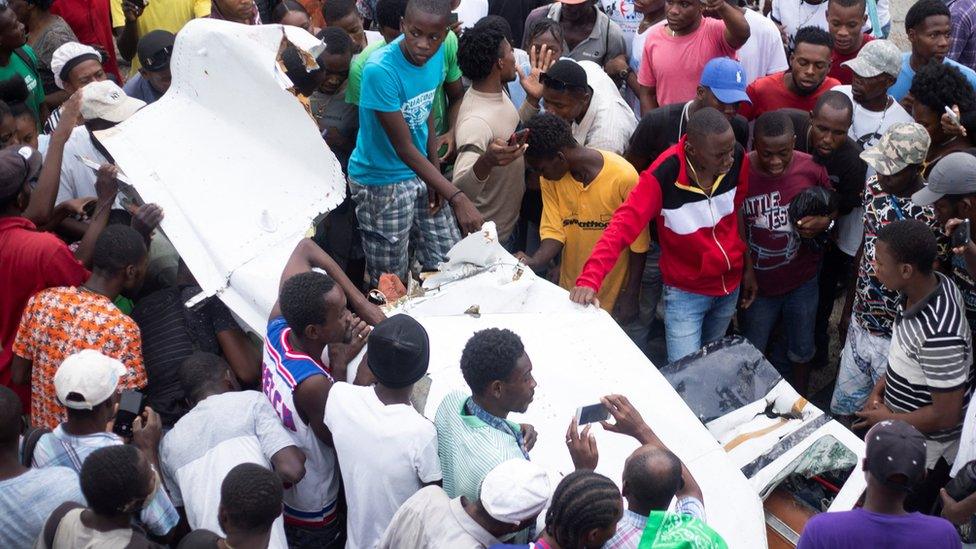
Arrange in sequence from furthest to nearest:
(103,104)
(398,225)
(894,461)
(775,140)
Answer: (398,225) → (775,140) → (103,104) → (894,461)

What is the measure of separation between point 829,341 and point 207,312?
3.60 metres

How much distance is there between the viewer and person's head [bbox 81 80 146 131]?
4480 mm

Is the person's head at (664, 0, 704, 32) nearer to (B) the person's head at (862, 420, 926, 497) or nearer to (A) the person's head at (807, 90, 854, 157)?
(A) the person's head at (807, 90, 854, 157)

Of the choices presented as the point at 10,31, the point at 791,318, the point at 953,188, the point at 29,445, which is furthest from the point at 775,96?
the point at 10,31

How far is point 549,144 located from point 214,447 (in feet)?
6.92

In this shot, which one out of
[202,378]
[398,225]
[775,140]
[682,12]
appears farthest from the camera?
[682,12]

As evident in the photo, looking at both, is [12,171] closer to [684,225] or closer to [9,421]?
[9,421]

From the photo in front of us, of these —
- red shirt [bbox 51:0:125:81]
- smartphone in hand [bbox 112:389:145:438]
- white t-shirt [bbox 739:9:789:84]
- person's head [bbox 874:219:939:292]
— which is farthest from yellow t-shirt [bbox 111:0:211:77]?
person's head [bbox 874:219:939:292]

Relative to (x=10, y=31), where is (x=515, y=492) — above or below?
below

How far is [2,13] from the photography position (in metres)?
5.41

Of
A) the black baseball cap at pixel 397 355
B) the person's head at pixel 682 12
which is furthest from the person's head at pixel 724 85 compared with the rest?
the black baseball cap at pixel 397 355

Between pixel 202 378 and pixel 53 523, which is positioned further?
pixel 202 378

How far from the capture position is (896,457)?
9.57ft

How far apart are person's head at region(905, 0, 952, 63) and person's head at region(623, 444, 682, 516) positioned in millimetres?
3655
